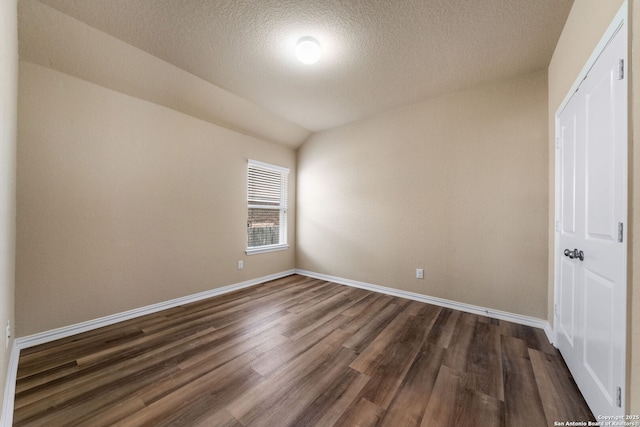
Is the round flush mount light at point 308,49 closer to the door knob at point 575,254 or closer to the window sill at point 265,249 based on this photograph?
the door knob at point 575,254

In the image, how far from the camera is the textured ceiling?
175 centimetres

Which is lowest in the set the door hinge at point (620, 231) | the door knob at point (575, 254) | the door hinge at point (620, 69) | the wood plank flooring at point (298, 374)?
the wood plank flooring at point (298, 374)

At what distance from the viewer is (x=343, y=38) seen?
2.04m

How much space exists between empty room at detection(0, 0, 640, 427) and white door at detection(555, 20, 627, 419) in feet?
0.06

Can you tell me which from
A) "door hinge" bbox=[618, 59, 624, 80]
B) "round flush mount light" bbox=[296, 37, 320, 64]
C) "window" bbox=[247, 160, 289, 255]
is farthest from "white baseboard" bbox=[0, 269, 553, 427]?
"round flush mount light" bbox=[296, 37, 320, 64]

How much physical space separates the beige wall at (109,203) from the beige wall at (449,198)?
6.36ft

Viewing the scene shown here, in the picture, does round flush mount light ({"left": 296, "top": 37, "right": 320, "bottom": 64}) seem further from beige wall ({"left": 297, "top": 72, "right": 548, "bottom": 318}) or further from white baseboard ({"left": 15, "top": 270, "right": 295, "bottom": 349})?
white baseboard ({"left": 15, "top": 270, "right": 295, "bottom": 349})

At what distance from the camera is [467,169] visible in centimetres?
280

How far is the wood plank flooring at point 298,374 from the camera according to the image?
4.35 feet

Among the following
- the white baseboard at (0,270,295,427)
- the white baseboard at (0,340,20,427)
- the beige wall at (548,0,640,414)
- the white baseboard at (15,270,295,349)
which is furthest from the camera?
the white baseboard at (15,270,295,349)

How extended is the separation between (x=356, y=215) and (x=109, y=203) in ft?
10.2

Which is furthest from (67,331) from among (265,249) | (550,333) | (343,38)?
(550,333)

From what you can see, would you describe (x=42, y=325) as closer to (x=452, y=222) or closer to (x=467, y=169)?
(x=452, y=222)

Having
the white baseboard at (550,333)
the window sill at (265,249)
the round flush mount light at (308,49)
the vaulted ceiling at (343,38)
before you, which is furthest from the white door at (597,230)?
the window sill at (265,249)
